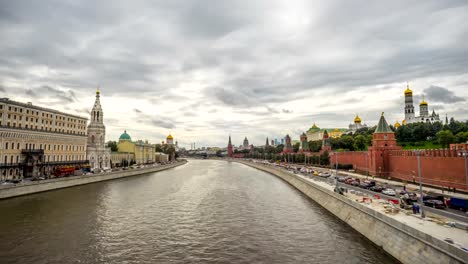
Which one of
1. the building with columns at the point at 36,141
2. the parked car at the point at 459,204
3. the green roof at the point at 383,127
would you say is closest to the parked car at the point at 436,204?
the parked car at the point at 459,204

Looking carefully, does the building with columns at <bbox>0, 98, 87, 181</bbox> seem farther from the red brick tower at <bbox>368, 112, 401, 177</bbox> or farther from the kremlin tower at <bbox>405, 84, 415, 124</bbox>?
the kremlin tower at <bbox>405, 84, 415, 124</bbox>

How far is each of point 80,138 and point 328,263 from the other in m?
67.6

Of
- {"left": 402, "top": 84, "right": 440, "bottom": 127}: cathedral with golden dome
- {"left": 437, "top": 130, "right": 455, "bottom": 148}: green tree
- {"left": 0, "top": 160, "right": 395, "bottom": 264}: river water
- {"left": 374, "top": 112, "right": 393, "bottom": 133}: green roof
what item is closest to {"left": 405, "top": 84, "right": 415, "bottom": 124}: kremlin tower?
{"left": 402, "top": 84, "right": 440, "bottom": 127}: cathedral with golden dome

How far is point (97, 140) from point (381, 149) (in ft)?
219

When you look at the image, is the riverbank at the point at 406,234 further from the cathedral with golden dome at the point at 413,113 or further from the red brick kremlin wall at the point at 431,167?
the cathedral with golden dome at the point at 413,113

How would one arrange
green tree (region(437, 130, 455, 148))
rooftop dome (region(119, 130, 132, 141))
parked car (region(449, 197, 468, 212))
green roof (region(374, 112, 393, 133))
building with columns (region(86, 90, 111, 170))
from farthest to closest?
rooftop dome (region(119, 130, 132, 141))
building with columns (region(86, 90, 111, 170))
green tree (region(437, 130, 455, 148))
green roof (region(374, 112, 393, 133))
parked car (region(449, 197, 468, 212))

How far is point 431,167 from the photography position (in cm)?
4119

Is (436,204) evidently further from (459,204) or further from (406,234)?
(406,234)

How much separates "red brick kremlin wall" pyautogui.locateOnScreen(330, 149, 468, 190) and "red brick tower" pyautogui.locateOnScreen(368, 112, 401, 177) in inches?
8.4

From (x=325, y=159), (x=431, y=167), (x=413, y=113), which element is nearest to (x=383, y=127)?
(x=431, y=167)

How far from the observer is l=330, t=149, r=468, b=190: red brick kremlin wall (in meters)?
36.1

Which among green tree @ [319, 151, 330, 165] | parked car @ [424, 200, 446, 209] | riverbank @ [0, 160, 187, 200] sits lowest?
riverbank @ [0, 160, 187, 200]

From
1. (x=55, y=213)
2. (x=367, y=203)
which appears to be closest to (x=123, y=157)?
(x=55, y=213)

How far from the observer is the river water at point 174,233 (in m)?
19.6
